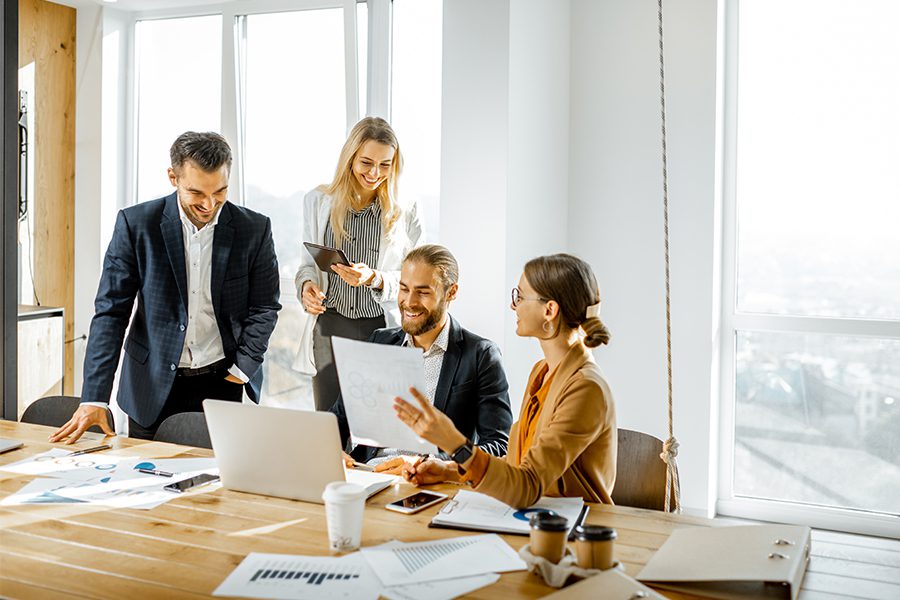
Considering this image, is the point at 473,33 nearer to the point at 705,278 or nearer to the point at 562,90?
the point at 562,90

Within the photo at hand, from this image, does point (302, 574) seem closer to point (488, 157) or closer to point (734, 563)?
point (734, 563)

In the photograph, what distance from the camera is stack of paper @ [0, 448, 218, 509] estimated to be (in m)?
2.02

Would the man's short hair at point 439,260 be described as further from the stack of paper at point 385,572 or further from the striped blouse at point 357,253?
the stack of paper at point 385,572

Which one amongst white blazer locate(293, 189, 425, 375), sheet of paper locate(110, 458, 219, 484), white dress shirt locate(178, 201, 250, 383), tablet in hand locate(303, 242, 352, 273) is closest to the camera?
sheet of paper locate(110, 458, 219, 484)

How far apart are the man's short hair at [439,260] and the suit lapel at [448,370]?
0.16 m

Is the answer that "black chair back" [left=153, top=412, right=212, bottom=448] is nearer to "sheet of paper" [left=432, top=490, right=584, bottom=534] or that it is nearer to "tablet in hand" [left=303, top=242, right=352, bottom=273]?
"tablet in hand" [left=303, top=242, right=352, bottom=273]

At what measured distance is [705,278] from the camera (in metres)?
4.11

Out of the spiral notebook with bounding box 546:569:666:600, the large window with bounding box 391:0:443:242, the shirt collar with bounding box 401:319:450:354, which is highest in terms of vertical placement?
the large window with bounding box 391:0:443:242

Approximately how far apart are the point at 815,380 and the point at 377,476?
2674mm

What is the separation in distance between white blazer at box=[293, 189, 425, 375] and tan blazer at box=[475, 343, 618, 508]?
135 cm

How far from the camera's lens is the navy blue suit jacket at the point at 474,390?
2623mm

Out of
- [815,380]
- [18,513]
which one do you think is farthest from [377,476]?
[815,380]

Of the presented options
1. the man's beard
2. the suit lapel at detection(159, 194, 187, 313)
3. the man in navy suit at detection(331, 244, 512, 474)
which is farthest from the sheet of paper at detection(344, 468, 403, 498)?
the suit lapel at detection(159, 194, 187, 313)

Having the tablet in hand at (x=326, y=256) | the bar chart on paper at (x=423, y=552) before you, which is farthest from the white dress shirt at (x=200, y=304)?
the bar chart on paper at (x=423, y=552)
